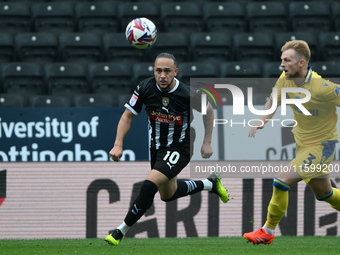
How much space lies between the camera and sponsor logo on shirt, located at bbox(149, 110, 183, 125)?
22.0 ft

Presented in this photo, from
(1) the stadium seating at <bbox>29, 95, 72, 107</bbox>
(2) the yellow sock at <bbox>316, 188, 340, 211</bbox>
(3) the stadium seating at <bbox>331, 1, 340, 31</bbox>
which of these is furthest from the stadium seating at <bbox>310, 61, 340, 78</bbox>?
(2) the yellow sock at <bbox>316, 188, 340, 211</bbox>

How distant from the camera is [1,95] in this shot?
33.8 feet

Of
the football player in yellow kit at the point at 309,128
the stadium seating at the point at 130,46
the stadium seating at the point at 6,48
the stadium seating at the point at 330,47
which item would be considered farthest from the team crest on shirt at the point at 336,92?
the stadium seating at the point at 6,48

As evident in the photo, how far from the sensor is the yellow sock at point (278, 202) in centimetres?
635

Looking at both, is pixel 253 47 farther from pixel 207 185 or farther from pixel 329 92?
pixel 329 92

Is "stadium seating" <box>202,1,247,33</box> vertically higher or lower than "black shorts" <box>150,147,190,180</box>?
higher

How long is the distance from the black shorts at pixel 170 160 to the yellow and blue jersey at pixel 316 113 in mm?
1232

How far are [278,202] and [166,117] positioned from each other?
1.46m

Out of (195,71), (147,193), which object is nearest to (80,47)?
(195,71)

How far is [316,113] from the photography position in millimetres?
6355

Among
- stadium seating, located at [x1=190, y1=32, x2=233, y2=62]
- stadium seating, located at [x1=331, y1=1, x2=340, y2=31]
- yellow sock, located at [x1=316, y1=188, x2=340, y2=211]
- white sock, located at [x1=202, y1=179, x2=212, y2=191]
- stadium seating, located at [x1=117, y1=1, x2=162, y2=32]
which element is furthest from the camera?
stadium seating, located at [x1=331, y1=1, x2=340, y2=31]

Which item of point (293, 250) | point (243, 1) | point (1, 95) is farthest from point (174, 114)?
point (243, 1)

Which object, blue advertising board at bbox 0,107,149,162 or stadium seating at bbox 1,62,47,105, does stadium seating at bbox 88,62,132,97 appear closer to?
stadium seating at bbox 1,62,47,105

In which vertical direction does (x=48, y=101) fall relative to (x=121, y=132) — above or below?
above
